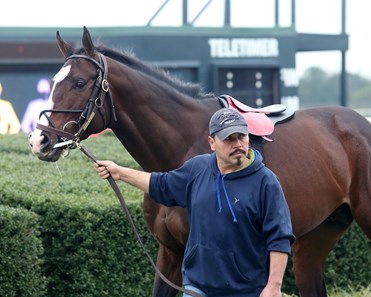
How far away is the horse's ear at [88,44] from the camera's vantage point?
17.1 ft

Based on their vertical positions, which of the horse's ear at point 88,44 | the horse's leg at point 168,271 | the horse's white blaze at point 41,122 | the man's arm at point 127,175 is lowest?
the horse's leg at point 168,271

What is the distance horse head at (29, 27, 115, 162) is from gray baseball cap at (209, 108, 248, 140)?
1.03 m

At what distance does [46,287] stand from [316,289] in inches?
75.6

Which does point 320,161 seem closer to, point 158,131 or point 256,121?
point 256,121

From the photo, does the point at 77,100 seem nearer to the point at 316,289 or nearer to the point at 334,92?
the point at 316,289

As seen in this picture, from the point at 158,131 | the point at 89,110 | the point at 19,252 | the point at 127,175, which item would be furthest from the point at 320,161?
the point at 19,252

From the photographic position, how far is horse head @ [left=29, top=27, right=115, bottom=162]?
4996mm

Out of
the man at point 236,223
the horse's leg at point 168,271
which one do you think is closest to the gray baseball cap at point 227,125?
the man at point 236,223

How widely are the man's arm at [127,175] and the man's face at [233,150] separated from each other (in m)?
0.54

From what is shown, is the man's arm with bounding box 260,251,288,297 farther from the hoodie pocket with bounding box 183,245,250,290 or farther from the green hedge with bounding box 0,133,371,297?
the green hedge with bounding box 0,133,371,297

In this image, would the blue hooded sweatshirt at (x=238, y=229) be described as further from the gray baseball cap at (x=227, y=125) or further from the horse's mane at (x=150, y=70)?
the horse's mane at (x=150, y=70)

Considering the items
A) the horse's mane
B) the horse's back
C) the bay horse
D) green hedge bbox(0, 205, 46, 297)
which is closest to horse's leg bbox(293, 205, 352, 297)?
the bay horse

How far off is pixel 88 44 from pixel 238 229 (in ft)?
5.16

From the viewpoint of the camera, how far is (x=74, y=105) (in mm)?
5145
